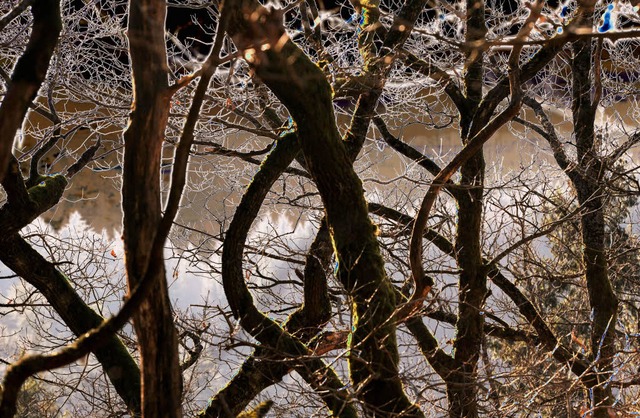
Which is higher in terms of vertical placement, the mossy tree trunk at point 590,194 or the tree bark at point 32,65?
the mossy tree trunk at point 590,194

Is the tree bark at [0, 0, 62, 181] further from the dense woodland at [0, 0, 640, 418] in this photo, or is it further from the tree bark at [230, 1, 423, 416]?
the tree bark at [230, 1, 423, 416]

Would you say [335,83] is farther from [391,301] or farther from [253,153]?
[391,301]

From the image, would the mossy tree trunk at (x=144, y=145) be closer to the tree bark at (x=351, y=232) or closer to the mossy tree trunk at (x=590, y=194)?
the tree bark at (x=351, y=232)

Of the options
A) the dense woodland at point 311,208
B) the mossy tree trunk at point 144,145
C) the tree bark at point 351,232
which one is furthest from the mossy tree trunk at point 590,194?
the mossy tree trunk at point 144,145

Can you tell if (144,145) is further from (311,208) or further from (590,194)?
(590,194)

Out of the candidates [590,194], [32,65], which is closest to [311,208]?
[32,65]

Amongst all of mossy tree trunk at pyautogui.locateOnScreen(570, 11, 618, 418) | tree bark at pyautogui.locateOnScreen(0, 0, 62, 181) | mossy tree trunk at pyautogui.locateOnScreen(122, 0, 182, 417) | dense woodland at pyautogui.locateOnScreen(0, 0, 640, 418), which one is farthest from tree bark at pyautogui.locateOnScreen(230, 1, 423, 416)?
mossy tree trunk at pyautogui.locateOnScreen(570, 11, 618, 418)

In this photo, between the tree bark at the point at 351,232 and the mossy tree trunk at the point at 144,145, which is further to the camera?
the tree bark at the point at 351,232

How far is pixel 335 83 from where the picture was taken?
6.46 metres

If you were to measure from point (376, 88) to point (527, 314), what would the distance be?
13.7 ft

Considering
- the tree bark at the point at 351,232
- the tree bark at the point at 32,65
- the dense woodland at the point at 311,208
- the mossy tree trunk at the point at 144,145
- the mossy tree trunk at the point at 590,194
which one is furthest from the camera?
the mossy tree trunk at the point at 590,194

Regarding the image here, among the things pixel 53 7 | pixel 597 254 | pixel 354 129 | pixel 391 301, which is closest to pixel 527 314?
pixel 597 254

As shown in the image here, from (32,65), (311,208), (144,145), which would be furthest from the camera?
(311,208)

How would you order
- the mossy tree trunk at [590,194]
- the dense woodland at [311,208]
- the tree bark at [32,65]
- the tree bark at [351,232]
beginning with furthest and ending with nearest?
1. the mossy tree trunk at [590,194]
2. the tree bark at [351,232]
3. the dense woodland at [311,208]
4. the tree bark at [32,65]
